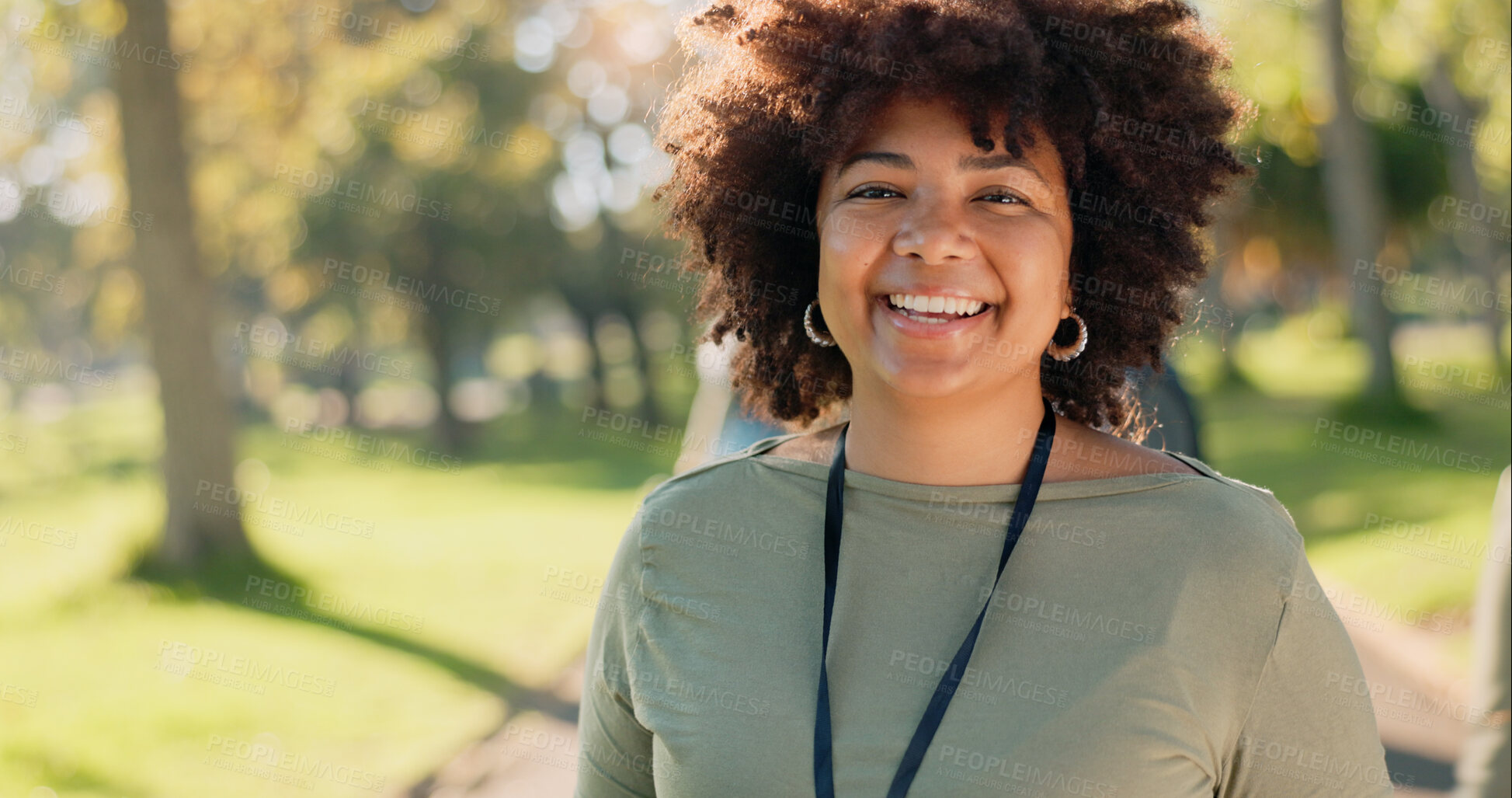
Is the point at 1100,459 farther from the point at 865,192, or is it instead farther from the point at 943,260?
the point at 865,192

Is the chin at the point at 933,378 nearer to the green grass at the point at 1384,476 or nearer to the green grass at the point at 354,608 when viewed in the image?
the green grass at the point at 1384,476

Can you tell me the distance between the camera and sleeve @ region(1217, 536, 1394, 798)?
1.77 meters

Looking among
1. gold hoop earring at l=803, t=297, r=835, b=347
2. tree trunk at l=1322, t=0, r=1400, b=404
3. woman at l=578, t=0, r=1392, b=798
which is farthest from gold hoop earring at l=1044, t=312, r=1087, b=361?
tree trunk at l=1322, t=0, r=1400, b=404

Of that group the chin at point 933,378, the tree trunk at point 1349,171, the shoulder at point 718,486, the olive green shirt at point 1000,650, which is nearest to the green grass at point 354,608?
the tree trunk at point 1349,171

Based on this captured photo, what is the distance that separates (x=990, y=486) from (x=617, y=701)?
805 millimetres

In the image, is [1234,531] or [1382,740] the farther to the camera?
[1382,740]

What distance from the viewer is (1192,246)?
2.47 meters

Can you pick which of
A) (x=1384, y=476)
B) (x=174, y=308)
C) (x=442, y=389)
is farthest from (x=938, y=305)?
(x=442, y=389)

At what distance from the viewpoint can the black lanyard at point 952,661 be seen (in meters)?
1.80

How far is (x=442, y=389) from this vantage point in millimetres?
29688

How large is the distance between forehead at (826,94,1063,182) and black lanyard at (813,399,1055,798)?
47cm

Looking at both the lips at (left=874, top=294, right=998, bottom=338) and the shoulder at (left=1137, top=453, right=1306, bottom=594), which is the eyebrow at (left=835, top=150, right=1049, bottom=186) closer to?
the lips at (left=874, top=294, right=998, bottom=338)

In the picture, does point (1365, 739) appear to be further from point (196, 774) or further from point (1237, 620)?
point (196, 774)

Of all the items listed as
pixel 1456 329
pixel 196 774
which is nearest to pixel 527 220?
pixel 196 774
